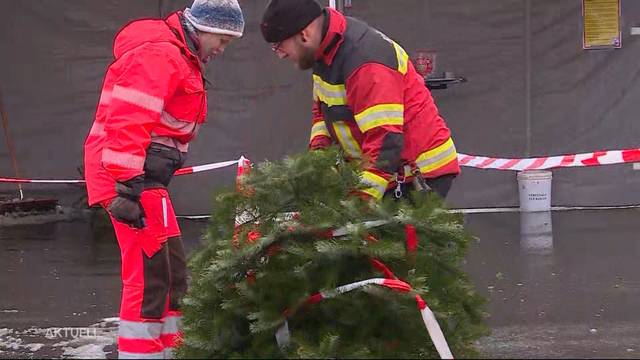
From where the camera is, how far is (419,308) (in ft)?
10.1

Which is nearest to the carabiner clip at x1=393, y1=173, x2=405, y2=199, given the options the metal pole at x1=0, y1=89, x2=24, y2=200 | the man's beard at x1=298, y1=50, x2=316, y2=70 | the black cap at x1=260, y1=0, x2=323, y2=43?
the man's beard at x1=298, y1=50, x2=316, y2=70

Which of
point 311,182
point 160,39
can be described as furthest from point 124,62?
point 311,182

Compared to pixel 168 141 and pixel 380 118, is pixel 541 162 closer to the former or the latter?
pixel 168 141

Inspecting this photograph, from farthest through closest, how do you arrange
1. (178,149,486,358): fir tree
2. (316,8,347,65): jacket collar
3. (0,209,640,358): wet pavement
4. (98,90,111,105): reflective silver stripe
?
(0,209,640,358): wet pavement
(98,90,111,105): reflective silver stripe
(316,8,347,65): jacket collar
(178,149,486,358): fir tree

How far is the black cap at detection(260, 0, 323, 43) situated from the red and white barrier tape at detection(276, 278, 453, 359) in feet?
3.99

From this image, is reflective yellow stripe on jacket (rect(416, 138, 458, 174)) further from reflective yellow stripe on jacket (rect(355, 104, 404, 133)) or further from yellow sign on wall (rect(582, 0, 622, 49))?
yellow sign on wall (rect(582, 0, 622, 49))

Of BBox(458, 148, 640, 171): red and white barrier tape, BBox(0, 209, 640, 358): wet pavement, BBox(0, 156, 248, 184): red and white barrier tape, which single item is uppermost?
BBox(0, 156, 248, 184): red and white barrier tape

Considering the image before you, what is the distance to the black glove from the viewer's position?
409 centimetres

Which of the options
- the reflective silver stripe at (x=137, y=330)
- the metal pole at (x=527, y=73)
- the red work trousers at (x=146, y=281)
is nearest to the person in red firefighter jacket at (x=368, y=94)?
the red work trousers at (x=146, y=281)

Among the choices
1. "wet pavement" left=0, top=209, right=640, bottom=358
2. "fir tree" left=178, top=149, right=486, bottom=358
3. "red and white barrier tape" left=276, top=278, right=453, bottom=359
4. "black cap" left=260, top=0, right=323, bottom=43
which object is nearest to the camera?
"red and white barrier tape" left=276, top=278, right=453, bottom=359

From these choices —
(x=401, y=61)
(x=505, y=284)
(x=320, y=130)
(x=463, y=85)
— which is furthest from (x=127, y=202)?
(x=463, y=85)

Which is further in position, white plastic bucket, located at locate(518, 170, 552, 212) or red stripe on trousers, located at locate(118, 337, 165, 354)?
white plastic bucket, located at locate(518, 170, 552, 212)

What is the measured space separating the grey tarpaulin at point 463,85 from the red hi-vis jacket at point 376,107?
5.20m

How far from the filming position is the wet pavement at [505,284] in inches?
207
